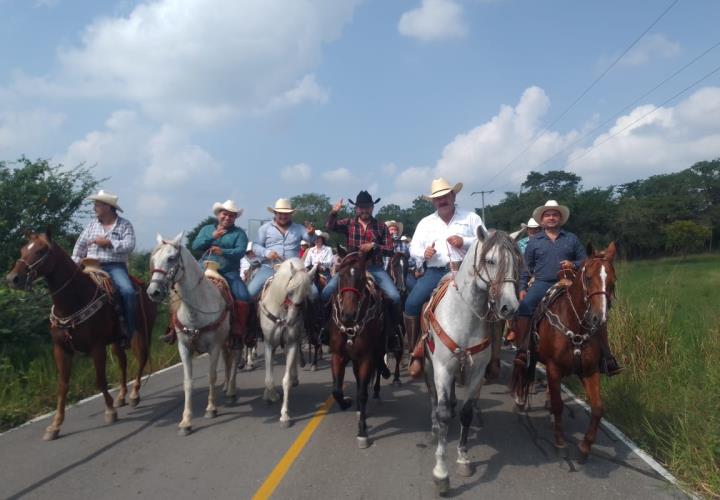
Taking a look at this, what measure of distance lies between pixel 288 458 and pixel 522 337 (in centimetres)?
328

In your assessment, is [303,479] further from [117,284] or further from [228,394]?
[117,284]

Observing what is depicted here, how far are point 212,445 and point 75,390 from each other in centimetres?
378

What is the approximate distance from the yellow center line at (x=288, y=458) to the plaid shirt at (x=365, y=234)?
2.27 m

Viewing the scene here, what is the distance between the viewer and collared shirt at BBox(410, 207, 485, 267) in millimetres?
6355

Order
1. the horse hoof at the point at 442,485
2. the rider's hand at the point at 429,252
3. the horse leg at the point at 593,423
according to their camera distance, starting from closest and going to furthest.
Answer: the horse hoof at the point at 442,485 → the horse leg at the point at 593,423 → the rider's hand at the point at 429,252

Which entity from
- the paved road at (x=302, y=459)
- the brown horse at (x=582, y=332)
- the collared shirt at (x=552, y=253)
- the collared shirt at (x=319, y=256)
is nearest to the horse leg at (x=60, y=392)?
the paved road at (x=302, y=459)

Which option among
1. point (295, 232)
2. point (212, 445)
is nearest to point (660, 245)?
point (295, 232)

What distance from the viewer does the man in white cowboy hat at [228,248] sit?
7.90 metres

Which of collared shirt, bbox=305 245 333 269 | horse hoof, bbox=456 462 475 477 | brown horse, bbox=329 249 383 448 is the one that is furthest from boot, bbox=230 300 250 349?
collared shirt, bbox=305 245 333 269

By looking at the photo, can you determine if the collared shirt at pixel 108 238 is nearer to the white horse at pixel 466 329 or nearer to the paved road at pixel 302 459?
the paved road at pixel 302 459

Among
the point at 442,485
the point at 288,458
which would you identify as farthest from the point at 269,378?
the point at 442,485

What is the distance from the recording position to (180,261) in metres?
6.51

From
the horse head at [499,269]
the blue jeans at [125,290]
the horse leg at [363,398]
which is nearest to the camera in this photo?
the horse head at [499,269]

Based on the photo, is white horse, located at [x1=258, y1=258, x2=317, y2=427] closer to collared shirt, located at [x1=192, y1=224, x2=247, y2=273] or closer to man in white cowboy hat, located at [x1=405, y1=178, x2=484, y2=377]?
collared shirt, located at [x1=192, y1=224, x2=247, y2=273]
